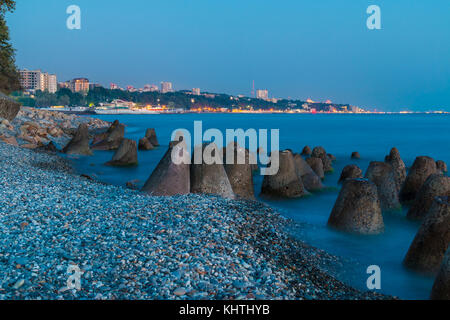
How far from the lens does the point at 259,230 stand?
268 inches

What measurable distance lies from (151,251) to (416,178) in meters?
8.76

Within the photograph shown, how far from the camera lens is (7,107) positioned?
2131 cm

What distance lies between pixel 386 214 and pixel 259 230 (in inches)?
172

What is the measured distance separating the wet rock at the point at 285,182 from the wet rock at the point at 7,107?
16.0m

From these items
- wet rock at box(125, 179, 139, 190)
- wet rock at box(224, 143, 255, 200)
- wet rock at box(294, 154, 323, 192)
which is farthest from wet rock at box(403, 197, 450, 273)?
wet rock at box(125, 179, 139, 190)

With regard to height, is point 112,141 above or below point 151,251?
above

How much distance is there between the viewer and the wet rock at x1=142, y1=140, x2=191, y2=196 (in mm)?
9055

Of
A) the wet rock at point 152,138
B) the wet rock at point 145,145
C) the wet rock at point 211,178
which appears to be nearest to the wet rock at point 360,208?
the wet rock at point 211,178

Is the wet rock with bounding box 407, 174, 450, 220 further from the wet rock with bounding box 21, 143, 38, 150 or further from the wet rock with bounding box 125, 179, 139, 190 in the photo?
the wet rock with bounding box 21, 143, 38, 150

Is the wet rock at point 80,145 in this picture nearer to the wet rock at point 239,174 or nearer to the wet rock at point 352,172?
the wet rock at point 239,174

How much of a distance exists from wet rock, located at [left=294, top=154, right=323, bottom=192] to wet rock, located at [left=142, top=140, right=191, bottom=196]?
4522 mm

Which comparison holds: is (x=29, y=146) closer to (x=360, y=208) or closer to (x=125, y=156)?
(x=125, y=156)

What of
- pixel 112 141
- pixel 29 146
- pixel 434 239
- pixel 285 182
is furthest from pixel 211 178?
pixel 112 141
